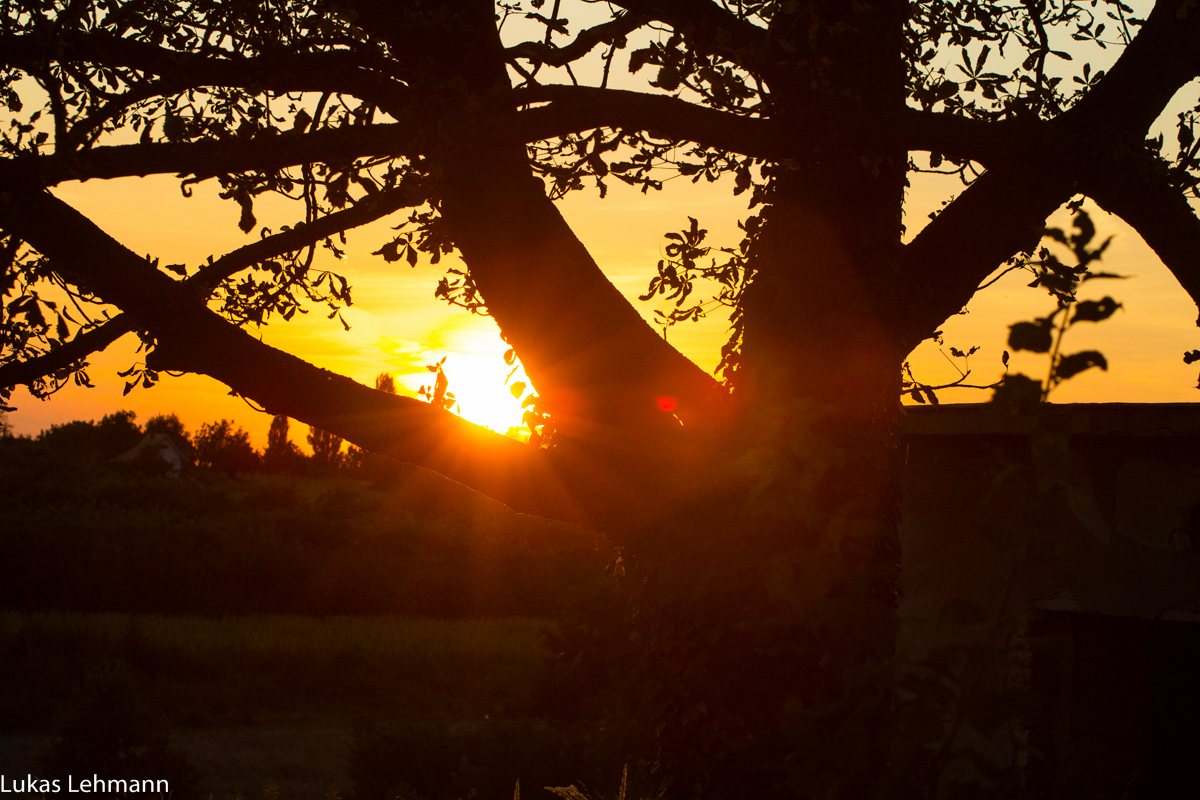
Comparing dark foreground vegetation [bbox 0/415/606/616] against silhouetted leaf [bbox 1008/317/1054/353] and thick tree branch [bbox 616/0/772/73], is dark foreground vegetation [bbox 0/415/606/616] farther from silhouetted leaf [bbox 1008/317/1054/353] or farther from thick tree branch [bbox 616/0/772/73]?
silhouetted leaf [bbox 1008/317/1054/353]

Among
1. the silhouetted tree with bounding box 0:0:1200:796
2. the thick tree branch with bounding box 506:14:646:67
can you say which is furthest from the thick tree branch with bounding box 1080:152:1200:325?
the thick tree branch with bounding box 506:14:646:67

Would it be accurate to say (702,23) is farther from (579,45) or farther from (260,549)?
(260,549)

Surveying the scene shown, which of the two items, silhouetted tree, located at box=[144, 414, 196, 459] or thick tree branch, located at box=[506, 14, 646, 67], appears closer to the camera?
thick tree branch, located at box=[506, 14, 646, 67]

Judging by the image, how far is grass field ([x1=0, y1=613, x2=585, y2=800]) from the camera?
16.3 m

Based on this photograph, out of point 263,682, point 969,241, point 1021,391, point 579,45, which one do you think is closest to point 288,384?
point 579,45

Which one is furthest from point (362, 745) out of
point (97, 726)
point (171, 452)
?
point (171, 452)

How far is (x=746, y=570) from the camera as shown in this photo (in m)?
3.57

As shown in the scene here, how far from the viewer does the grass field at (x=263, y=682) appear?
16297mm

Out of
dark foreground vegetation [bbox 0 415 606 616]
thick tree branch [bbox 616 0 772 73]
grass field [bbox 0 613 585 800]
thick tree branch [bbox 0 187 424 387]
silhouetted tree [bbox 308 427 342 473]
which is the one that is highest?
silhouetted tree [bbox 308 427 342 473]

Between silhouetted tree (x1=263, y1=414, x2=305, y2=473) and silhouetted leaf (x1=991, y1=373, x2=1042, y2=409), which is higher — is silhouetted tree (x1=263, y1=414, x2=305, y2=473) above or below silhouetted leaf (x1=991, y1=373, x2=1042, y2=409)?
above

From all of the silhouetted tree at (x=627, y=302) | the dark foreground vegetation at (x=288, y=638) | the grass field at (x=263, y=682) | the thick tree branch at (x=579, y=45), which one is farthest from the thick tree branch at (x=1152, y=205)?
the grass field at (x=263, y=682)

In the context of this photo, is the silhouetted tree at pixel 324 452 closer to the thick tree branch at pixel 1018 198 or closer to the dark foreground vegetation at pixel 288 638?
the dark foreground vegetation at pixel 288 638

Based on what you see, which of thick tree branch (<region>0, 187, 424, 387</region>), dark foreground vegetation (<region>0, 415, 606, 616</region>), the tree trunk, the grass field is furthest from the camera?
dark foreground vegetation (<region>0, 415, 606, 616</region>)

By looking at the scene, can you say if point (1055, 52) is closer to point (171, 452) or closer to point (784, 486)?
point (784, 486)
